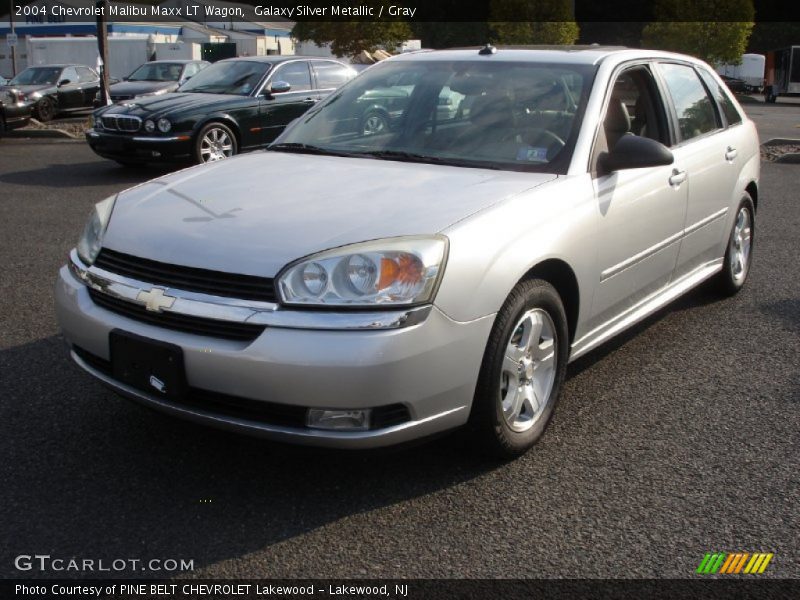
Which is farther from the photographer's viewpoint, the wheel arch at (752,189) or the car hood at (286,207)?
the wheel arch at (752,189)

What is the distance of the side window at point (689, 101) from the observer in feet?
15.8

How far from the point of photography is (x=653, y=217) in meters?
4.24

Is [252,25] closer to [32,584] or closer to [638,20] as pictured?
[638,20]

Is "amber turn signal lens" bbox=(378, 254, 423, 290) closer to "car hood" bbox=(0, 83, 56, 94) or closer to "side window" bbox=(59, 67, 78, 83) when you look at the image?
"car hood" bbox=(0, 83, 56, 94)

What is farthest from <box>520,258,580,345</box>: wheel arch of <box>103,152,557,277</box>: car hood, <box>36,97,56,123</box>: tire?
<box>36,97,56,123</box>: tire

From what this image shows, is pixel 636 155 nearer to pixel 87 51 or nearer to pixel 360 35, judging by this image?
pixel 360 35

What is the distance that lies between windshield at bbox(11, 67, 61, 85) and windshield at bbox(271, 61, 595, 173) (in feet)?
64.3

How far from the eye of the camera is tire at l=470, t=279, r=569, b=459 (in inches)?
125

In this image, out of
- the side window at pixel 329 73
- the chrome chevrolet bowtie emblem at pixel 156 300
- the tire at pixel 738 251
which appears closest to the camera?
the chrome chevrolet bowtie emblem at pixel 156 300

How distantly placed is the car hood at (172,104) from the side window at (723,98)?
7411 mm

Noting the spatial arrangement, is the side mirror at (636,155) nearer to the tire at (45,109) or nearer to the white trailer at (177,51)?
the tire at (45,109)

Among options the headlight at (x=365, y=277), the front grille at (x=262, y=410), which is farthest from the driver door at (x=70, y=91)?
the headlight at (x=365, y=277)

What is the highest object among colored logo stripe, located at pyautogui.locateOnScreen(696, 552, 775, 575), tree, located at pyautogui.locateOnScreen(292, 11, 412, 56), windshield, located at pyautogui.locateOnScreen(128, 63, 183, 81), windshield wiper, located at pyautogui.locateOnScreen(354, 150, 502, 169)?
tree, located at pyautogui.locateOnScreen(292, 11, 412, 56)

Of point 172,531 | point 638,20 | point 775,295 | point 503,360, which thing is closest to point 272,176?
point 503,360
